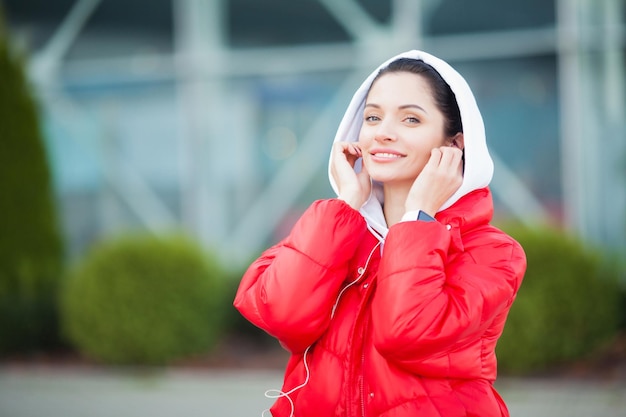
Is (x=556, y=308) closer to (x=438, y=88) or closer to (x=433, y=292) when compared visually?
(x=438, y=88)

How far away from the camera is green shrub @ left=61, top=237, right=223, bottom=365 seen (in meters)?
7.70

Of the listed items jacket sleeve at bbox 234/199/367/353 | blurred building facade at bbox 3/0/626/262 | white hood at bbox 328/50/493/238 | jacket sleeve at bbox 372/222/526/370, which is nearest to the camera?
jacket sleeve at bbox 372/222/526/370

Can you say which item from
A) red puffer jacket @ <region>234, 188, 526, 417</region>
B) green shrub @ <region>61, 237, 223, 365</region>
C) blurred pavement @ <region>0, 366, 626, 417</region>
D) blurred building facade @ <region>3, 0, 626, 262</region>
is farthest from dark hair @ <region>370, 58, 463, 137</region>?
blurred building facade @ <region>3, 0, 626, 262</region>

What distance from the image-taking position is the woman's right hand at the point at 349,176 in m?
2.70

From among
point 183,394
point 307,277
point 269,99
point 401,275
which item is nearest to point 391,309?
point 401,275

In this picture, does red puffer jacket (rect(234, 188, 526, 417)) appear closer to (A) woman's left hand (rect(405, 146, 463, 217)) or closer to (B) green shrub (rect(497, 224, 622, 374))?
(A) woman's left hand (rect(405, 146, 463, 217))

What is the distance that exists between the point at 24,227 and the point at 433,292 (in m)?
7.31

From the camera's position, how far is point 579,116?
30.7ft

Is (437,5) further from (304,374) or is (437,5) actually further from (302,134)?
(304,374)

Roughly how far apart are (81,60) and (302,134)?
3.31 metres

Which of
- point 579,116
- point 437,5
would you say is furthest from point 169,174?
point 579,116

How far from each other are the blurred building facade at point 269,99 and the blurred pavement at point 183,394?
2.56 m

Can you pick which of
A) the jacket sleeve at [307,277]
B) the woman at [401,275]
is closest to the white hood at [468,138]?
the woman at [401,275]

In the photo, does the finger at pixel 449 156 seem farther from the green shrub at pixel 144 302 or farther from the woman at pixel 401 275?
the green shrub at pixel 144 302
